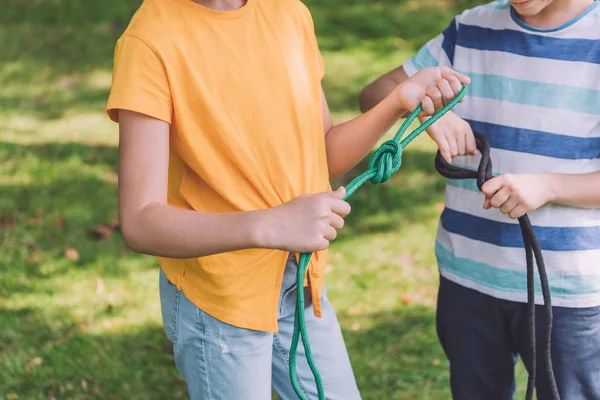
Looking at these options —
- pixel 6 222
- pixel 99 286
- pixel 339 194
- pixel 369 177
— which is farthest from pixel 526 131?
pixel 6 222

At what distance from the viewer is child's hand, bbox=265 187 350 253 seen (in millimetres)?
1483

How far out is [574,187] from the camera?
1.91 m

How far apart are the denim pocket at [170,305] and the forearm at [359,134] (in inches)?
18.7

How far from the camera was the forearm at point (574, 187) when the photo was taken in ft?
6.25

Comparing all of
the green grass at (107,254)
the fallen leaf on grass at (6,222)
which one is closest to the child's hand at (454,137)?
the green grass at (107,254)

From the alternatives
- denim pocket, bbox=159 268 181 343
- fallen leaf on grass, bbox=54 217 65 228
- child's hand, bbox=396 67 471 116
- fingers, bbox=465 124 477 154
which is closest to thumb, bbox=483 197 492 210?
fingers, bbox=465 124 477 154

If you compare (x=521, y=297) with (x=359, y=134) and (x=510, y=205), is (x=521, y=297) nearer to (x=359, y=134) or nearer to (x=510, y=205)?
(x=510, y=205)

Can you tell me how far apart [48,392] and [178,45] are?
5.97 ft

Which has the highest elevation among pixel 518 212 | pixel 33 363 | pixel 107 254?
pixel 518 212

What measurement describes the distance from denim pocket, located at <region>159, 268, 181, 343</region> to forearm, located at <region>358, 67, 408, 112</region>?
0.72 metres

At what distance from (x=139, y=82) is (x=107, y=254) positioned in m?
2.40

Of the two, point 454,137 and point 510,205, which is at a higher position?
point 454,137

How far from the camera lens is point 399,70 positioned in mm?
2193

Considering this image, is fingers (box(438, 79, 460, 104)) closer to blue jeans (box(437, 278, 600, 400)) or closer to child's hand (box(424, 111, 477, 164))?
child's hand (box(424, 111, 477, 164))
